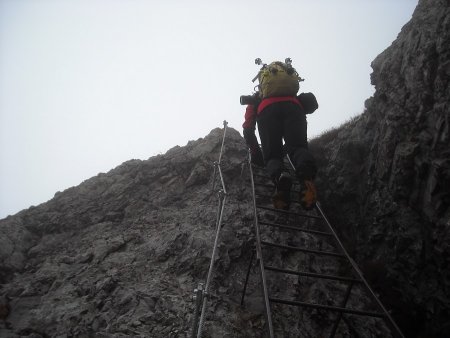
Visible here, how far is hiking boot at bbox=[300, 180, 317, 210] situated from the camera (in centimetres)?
478

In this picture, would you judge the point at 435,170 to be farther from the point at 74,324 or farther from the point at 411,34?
the point at 74,324

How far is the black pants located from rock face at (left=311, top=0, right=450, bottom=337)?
1878mm

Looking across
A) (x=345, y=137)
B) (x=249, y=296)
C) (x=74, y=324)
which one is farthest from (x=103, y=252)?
(x=345, y=137)

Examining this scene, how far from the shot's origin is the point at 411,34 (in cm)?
652

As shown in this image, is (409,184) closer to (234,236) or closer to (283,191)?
(283,191)

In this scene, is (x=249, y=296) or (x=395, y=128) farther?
(x=395, y=128)

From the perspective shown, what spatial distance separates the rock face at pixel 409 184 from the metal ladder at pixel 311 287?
0.63 metres

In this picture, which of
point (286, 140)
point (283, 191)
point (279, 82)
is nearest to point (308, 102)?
point (279, 82)

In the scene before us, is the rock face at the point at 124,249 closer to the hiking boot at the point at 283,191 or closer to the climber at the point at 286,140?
the hiking boot at the point at 283,191

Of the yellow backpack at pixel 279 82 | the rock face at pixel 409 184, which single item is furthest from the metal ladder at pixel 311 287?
the yellow backpack at pixel 279 82

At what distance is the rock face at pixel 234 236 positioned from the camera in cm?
460

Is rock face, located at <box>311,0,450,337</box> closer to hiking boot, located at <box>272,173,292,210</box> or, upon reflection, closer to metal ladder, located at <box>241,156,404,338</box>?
metal ladder, located at <box>241,156,404,338</box>

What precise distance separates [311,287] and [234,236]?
5.07ft

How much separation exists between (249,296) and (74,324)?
7.81 feet
